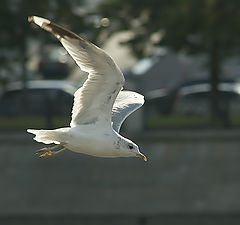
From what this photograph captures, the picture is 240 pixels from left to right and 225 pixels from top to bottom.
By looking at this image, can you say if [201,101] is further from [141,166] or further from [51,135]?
[51,135]

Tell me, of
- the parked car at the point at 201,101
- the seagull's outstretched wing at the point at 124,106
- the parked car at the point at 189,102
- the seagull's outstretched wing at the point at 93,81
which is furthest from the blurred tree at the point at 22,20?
the seagull's outstretched wing at the point at 93,81

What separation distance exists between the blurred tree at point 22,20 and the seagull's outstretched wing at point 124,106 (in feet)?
32.4

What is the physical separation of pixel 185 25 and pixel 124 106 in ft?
33.9

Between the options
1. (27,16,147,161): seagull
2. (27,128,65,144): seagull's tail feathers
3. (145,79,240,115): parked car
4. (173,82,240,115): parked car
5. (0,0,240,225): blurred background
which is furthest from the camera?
(145,79,240,115): parked car

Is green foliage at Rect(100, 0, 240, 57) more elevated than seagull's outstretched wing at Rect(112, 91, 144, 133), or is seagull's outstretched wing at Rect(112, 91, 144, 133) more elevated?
green foliage at Rect(100, 0, 240, 57)

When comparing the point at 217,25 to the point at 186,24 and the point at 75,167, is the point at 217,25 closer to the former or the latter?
the point at 186,24

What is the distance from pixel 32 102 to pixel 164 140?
8.70 feet

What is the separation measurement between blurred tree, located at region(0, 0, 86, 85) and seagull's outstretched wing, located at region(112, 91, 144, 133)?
9864 millimetres

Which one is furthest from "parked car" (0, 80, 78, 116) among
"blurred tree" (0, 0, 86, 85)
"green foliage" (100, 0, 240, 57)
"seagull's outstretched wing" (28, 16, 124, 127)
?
"seagull's outstretched wing" (28, 16, 124, 127)

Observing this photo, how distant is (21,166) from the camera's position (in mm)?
21734

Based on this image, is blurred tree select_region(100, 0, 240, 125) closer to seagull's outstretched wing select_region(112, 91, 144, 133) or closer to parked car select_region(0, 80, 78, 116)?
parked car select_region(0, 80, 78, 116)

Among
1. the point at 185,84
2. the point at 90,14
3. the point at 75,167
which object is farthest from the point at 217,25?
the point at 185,84

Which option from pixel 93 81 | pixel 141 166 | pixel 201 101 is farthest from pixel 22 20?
pixel 93 81

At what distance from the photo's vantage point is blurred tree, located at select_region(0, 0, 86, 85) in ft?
78.8
